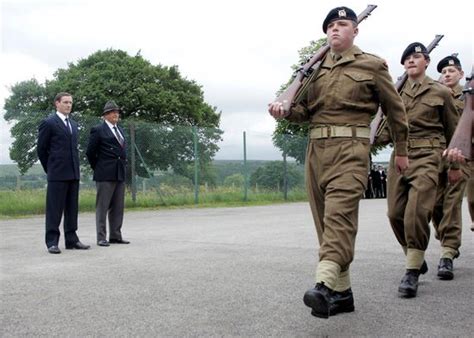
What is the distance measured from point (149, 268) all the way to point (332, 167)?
105 inches

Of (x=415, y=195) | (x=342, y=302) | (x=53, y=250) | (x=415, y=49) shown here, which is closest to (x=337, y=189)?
(x=342, y=302)

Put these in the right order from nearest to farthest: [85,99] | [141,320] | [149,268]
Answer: [141,320]
[149,268]
[85,99]

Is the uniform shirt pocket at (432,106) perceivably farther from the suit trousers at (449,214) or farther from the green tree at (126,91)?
the green tree at (126,91)

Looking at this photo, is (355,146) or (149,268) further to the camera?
(149,268)

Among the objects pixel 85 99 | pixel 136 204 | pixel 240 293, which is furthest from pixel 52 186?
pixel 85 99

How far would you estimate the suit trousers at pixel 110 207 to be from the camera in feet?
28.0

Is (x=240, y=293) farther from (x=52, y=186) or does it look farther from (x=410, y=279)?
(x=52, y=186)

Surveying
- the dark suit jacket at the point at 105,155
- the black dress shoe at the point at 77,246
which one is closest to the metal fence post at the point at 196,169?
the dark suit jacket at the point at 105,155

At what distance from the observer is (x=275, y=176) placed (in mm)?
22609

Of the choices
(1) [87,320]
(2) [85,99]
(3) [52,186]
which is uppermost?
(2) [85,99]

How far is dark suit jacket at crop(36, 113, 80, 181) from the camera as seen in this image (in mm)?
7871

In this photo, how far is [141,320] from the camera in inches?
156

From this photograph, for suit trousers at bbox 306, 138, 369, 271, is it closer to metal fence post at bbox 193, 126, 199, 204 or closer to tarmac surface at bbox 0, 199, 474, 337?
tarmac surface at bbox 0, 199, 474, 337

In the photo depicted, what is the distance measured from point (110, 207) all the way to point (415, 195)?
16.2ft
